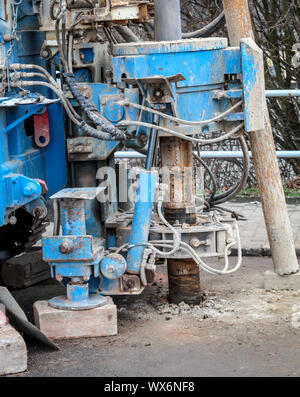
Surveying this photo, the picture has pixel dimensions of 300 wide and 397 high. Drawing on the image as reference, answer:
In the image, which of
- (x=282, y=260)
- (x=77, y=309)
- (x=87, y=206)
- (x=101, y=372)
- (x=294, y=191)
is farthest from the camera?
(x=294, y=191)

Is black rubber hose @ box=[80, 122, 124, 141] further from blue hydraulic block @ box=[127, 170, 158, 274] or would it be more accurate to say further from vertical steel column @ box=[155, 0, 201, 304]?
vertical steel column @ box=[155, 0, 201, 304]

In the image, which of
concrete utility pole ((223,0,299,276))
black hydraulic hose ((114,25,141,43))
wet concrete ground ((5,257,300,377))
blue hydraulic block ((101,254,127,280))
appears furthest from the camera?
black hydraulic hose ((114,25,141,43))

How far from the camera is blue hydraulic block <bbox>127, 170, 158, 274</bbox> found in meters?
5.43

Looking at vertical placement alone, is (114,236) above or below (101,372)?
above

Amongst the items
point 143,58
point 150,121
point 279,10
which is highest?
point 279,10

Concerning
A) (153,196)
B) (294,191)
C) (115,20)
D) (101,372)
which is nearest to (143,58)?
(115,20)

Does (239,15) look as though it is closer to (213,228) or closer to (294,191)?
(213,228)

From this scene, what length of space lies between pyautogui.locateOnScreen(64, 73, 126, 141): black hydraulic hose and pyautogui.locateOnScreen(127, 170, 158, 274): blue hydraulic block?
1.03ft

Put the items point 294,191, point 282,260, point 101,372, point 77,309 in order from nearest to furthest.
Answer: point 101,372 < point 77,309 < point 282,260 < point 294,191

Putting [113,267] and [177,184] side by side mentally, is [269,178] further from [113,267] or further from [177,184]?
[113,267]

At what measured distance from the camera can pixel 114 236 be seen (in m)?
5.90

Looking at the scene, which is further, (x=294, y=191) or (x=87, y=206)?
(x=294, y=191)

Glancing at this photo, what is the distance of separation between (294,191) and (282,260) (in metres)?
3.50

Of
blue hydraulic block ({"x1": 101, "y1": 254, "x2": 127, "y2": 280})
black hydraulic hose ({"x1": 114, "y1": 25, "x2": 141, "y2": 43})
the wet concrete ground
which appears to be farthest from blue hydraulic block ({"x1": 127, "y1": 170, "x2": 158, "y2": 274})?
black hydraulic hose ({"x1": 114, "y1": 25, "x2": 141, "y2": 43})
